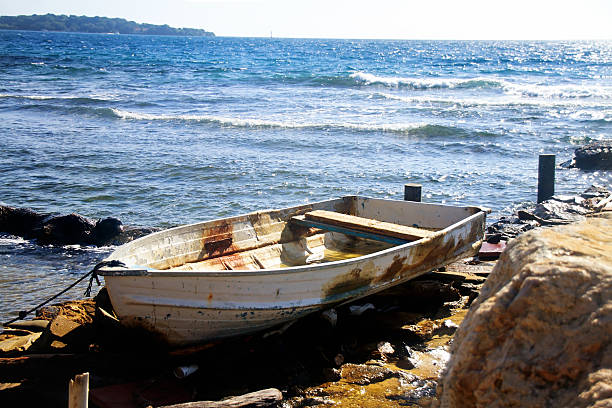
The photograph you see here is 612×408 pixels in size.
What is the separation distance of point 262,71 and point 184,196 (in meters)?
34.9

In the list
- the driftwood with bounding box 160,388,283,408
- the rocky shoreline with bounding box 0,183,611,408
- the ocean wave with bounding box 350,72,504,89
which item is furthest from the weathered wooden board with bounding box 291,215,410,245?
the ocean wave with bounding box 350,72,504,89

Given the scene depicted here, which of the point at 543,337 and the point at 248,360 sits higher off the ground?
the point at 543,337

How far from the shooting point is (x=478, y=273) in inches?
A: 339

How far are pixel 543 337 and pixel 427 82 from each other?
39372 mm

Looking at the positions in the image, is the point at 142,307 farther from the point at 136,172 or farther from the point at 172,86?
the point at 172,86

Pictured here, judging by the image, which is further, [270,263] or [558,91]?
[558,91]

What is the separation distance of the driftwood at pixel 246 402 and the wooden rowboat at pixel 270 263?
47.9 inches

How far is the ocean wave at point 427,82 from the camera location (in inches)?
1508

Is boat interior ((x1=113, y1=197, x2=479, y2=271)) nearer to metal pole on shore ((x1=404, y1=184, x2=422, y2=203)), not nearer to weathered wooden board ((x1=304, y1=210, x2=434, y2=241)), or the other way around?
weathered wooden board ((x1=304, y1=210, x2=434, y2=241))

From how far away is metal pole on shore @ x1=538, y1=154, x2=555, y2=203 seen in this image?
12.0 metres

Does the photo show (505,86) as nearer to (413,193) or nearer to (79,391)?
(413,193)

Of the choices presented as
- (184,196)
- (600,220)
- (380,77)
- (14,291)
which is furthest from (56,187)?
(380,77)

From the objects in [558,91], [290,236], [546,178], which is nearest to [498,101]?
[558,91]

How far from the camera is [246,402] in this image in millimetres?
4812
